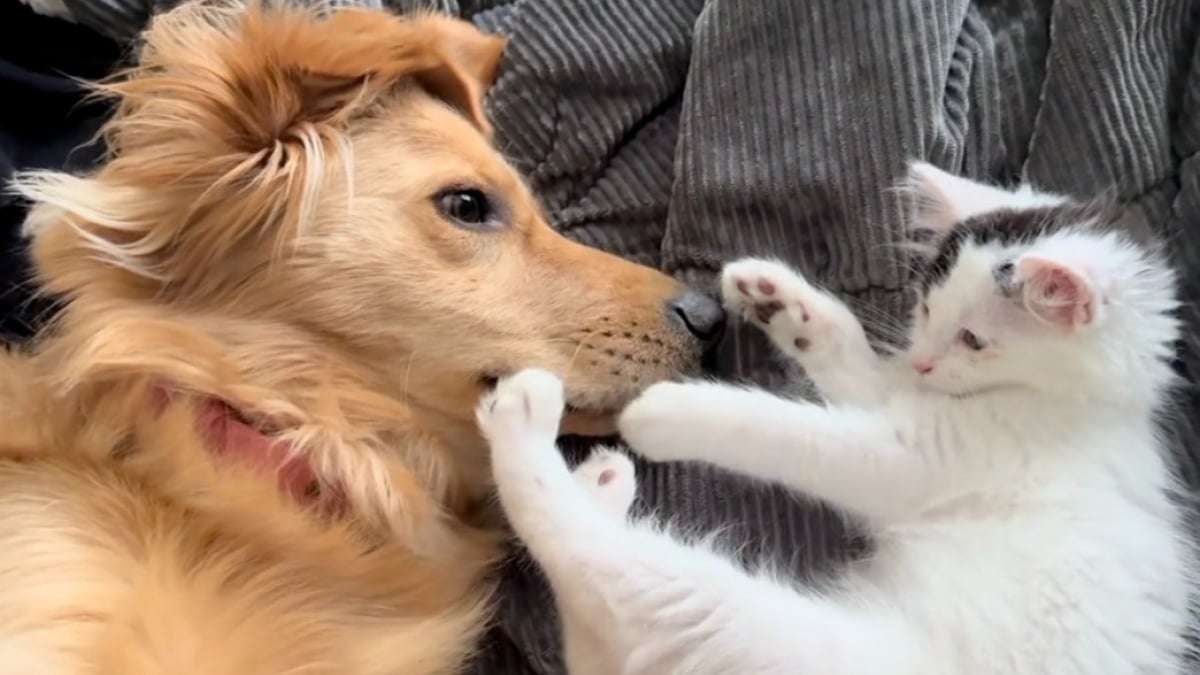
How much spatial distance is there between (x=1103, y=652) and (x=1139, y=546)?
0.46ft

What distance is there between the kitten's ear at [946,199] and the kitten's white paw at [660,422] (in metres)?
0.41

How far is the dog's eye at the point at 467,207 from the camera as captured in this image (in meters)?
1.58

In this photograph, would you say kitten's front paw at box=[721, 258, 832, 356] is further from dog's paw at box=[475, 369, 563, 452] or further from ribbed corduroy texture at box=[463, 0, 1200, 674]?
dog's paw at box=[475, 369, 563, 452]

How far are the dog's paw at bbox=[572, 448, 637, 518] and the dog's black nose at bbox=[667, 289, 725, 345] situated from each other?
194mm

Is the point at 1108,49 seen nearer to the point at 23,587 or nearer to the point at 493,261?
the point at 493,261

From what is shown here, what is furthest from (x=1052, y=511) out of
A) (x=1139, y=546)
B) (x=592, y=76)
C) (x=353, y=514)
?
(x=592, y=76)

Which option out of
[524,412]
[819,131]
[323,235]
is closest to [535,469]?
[524,412]

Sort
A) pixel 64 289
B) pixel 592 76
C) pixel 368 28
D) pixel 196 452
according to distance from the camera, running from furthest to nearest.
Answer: pixel 592 76 < pixel 368 28 < pixel 64 289 < pixel 196 452

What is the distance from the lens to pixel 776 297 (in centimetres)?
162

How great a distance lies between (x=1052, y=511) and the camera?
1.36 meters

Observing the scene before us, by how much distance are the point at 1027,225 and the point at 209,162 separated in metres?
1.00

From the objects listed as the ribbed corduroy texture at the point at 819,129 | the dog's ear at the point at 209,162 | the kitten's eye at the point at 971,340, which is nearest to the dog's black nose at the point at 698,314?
the ribbed corduroy texture at the point at 819,129

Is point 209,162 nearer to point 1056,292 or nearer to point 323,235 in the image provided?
point 323,235

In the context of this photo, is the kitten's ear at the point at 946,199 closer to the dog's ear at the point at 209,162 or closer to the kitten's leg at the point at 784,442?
the kitten's leg at the point at 784,442
